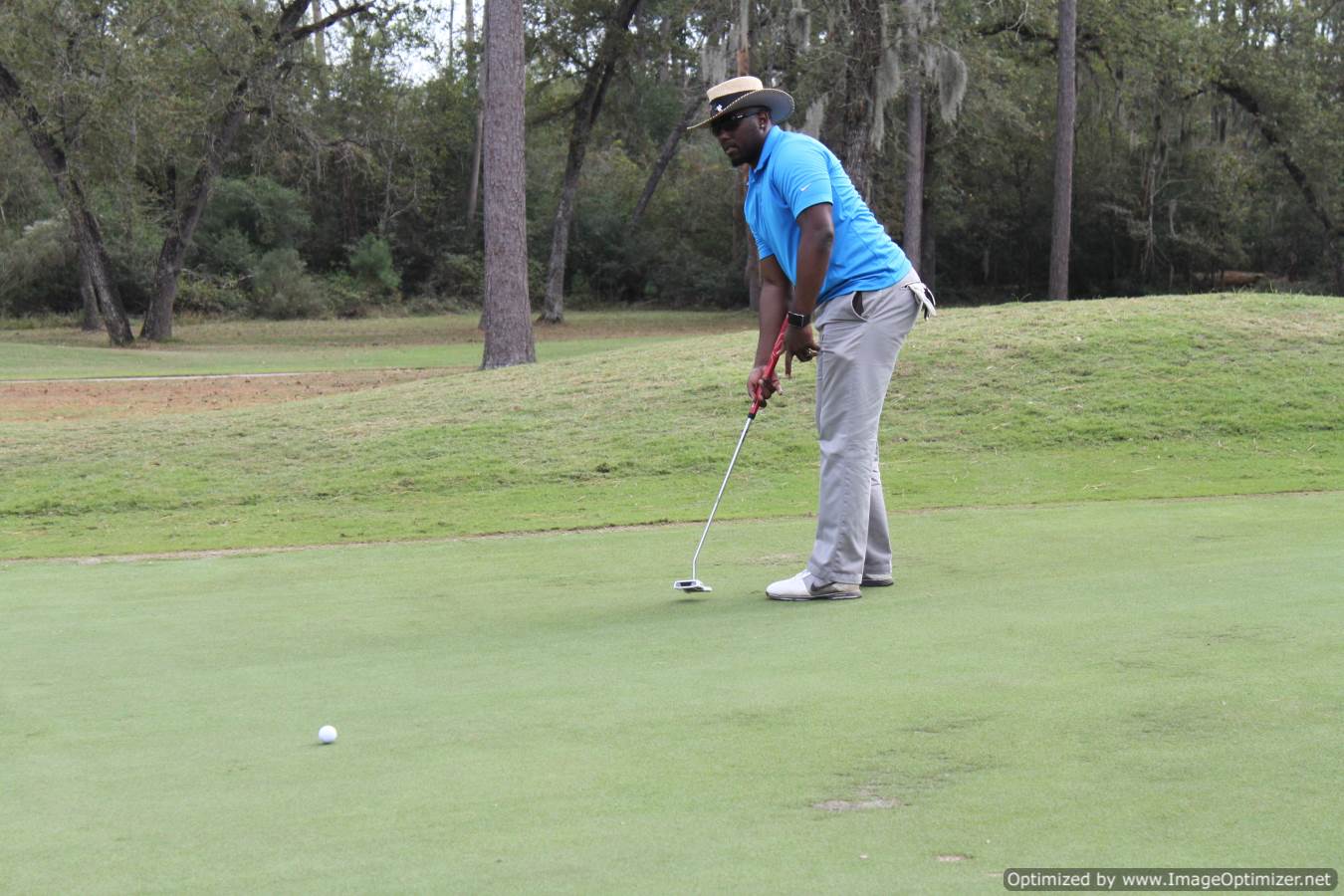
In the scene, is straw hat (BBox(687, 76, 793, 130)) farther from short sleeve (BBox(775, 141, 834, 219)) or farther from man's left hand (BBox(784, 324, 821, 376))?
man's left hand (BBox(784, 324, 821, 376))

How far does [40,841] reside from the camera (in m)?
3.14

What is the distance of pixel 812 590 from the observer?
6.07 m

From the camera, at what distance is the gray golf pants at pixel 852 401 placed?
6.10 m

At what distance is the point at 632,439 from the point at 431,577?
21.3ft

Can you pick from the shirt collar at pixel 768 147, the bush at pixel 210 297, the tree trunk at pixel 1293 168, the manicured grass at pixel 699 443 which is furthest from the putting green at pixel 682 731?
the bush at pixel 210 297

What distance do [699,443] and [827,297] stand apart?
23.1ft

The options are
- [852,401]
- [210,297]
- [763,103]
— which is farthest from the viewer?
[210,297]

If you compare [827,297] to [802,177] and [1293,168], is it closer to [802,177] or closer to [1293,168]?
[802,177]

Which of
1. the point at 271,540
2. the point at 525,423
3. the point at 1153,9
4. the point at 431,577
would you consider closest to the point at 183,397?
the point at 525,423

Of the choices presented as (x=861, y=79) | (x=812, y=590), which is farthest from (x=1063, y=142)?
(x=812, y=590)

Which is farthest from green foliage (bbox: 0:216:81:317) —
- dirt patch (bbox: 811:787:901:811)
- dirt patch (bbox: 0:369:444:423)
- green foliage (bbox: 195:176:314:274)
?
dirt patch (bbox: 811:787:901:811)

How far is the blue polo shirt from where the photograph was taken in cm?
591

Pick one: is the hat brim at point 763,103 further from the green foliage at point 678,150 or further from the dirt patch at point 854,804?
the green foliage at point 678,150

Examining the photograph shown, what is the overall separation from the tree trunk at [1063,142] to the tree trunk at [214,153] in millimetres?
16341
